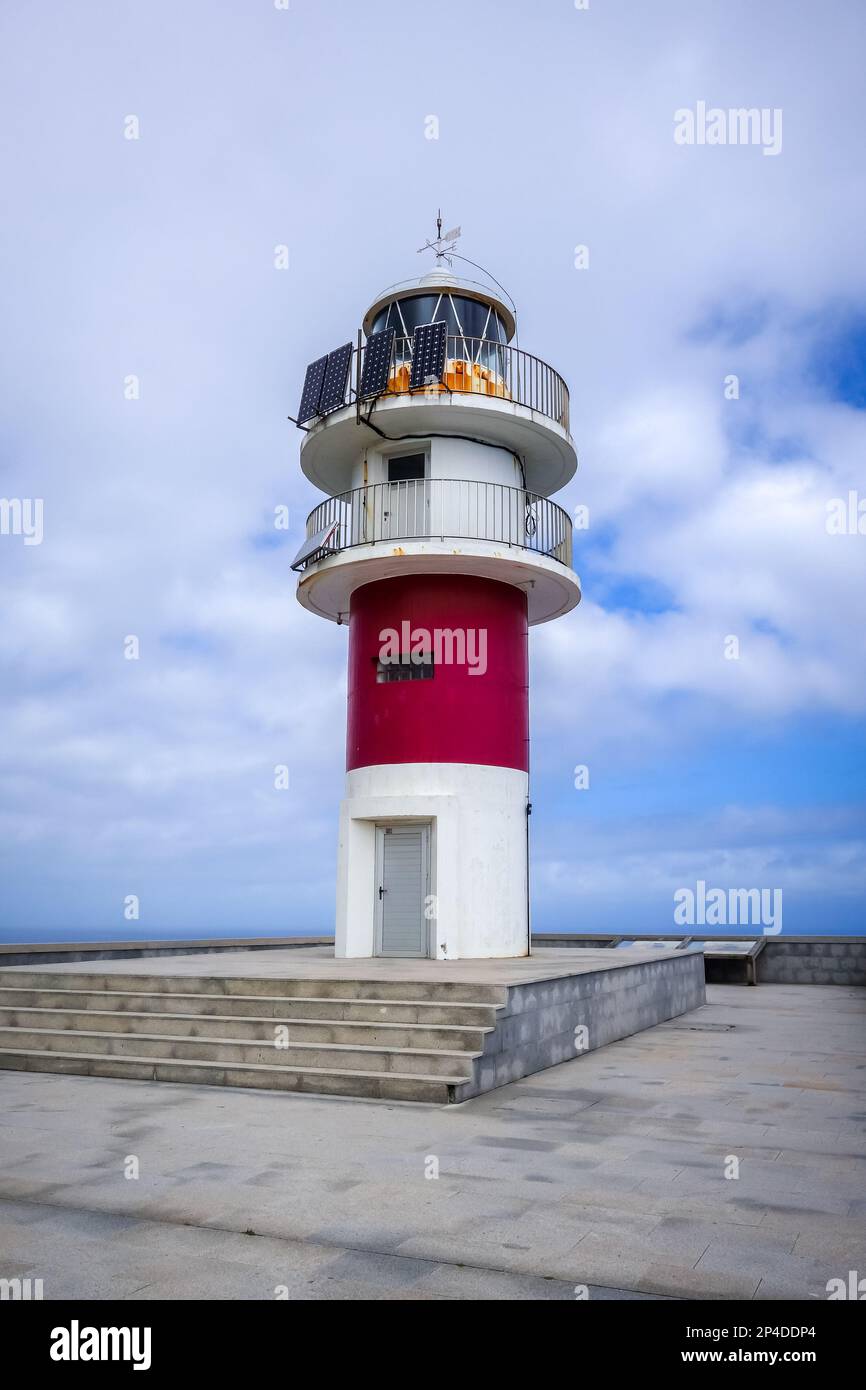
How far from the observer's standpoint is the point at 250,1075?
9719mm

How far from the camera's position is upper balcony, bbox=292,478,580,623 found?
15.9 m

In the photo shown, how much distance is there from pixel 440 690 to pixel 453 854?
2.59 metres

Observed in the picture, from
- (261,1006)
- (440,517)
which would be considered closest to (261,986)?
(261,1006)

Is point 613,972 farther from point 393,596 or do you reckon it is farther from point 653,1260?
point 653,1260

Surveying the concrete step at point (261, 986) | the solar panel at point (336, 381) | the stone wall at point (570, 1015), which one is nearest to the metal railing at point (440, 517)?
the solar panel at point (336, 381)

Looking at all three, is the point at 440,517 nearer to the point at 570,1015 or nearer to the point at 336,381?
the point at 336,381

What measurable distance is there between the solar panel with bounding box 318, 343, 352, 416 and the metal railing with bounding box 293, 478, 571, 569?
1.41m

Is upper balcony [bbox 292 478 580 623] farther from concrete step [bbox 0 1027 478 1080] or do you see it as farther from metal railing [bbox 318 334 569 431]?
concrete step [bbox 0 1027 478 1080]

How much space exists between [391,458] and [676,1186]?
43.4 ft

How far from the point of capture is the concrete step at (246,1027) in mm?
9734

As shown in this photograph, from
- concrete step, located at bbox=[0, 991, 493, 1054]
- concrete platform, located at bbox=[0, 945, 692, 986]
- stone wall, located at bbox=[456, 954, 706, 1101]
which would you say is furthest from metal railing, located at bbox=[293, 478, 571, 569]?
concrete step, located at bbox=[0, 991, 493, 1054]

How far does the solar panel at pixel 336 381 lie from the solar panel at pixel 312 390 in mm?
127

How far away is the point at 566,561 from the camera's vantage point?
17.0 m

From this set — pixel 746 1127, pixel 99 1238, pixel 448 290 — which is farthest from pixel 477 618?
pixel 99 1238
